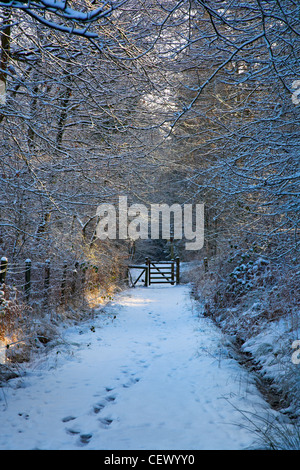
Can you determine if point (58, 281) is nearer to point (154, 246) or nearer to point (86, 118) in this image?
point (86, 118)

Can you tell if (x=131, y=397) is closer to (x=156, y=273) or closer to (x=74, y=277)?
(x=74, y=277)

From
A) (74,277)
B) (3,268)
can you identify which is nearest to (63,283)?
(74,277)

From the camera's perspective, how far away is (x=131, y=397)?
3795 mm

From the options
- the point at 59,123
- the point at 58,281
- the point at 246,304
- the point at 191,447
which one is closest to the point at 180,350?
the point at 246,304

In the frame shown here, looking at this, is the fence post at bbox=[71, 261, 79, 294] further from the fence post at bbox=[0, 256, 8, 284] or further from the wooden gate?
the wooden gate

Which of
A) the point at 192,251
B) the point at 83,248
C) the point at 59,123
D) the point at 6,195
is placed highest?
the point at 59,123

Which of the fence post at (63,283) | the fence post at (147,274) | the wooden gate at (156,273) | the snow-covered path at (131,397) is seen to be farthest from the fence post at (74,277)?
the fence post at (147,274)

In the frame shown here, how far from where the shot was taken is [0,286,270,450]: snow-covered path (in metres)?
2.90

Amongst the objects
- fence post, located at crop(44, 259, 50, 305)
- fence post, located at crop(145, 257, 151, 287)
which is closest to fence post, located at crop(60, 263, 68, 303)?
fence post, located at crop(44, 259, 50, 305)

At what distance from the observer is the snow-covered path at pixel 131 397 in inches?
114

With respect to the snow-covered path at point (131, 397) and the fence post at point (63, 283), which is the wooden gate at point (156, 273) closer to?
the fence post at point (63, 283)

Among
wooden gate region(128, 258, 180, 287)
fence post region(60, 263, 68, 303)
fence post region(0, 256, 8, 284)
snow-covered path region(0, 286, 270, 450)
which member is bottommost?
wooden gate region(128, 258, 180, 287)
